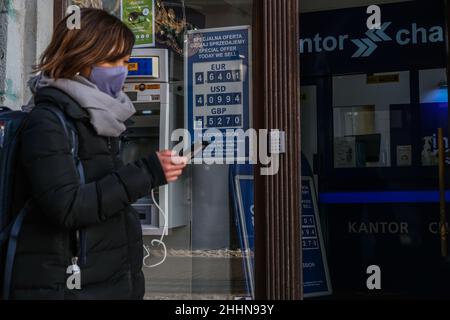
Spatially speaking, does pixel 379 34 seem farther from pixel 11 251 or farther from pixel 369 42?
pixel 11 251

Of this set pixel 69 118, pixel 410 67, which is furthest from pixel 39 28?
pixel 410 67

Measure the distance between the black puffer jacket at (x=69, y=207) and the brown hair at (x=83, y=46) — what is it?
0.33ft

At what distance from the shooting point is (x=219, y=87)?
3.72 metres

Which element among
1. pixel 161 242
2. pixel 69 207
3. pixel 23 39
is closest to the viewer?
pixel 69 207

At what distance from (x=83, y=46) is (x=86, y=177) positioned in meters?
0.43

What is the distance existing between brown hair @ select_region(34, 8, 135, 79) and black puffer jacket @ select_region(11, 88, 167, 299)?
0.33 ft

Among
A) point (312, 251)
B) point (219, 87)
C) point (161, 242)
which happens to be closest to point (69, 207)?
point (219, 87)

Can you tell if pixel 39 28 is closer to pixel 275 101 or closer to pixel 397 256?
pixel 275 101

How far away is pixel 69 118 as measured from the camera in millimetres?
1618

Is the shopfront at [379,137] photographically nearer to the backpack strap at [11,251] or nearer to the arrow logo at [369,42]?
the arrow logo at [369,42]

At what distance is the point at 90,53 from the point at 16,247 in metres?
0.64

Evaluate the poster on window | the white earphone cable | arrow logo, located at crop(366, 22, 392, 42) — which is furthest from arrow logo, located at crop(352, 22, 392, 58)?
the white earphone cable

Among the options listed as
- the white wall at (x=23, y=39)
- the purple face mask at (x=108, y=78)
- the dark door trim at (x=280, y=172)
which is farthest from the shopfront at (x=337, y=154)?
the purple face mask at (x=108, y=78)

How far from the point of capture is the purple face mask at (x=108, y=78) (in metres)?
1.75
